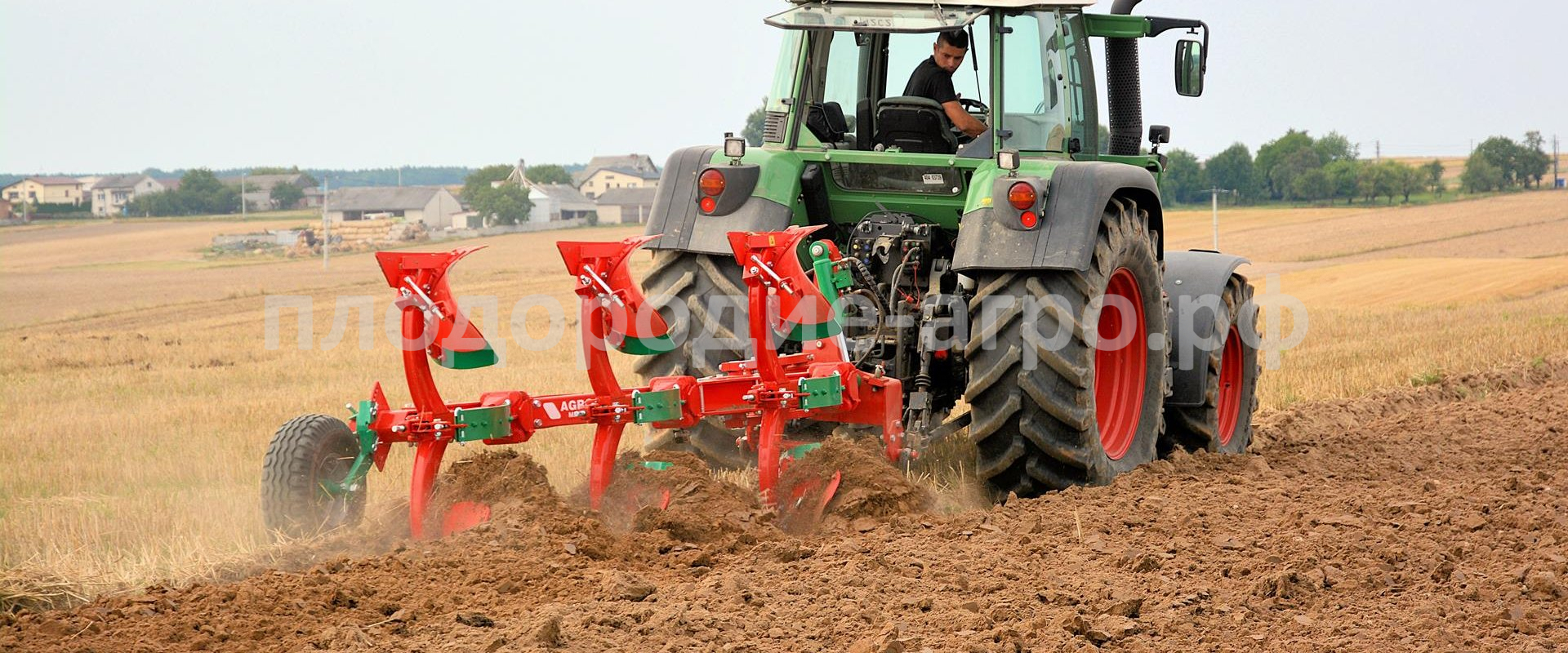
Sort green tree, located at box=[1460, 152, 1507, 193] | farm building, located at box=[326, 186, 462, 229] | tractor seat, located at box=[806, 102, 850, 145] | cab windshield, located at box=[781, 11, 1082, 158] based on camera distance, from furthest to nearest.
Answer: farm building, located at box=[326, 186, 462, 229] < green tree, located at box=[1460, 152, 1507, 193] < tractor seat, located at box=[806, 102, 850, 145] < cab windshield, located at box=[781, 11, 1082, 158]

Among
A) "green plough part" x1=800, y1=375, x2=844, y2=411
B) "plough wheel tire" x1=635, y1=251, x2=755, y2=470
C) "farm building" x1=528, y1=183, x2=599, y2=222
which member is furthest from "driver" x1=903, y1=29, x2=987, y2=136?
"farm building" x1=528, y1=183, x2=599, y2=222

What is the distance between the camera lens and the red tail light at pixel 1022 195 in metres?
5.68

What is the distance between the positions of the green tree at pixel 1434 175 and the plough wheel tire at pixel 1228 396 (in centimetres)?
4997

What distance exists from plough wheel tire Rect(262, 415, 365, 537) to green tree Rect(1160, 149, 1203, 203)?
43353 mm

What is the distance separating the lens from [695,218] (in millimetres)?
6359

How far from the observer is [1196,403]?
709 centimetres

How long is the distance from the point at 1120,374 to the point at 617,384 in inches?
99.7

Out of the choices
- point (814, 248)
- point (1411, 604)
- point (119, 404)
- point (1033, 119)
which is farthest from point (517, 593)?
point (119, 404)

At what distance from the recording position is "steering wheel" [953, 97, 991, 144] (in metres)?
6.56

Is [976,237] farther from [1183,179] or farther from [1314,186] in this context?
[1314,186]

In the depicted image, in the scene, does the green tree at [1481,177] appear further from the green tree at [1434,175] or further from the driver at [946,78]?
the driver at [946,78]

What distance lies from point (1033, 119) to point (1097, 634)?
311cm

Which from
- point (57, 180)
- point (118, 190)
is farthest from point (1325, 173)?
point (57, 180)

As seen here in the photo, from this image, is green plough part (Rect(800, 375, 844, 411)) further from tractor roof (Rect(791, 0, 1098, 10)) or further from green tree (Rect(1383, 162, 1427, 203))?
green tree (Rect(1383, 162, 1427, 203))
